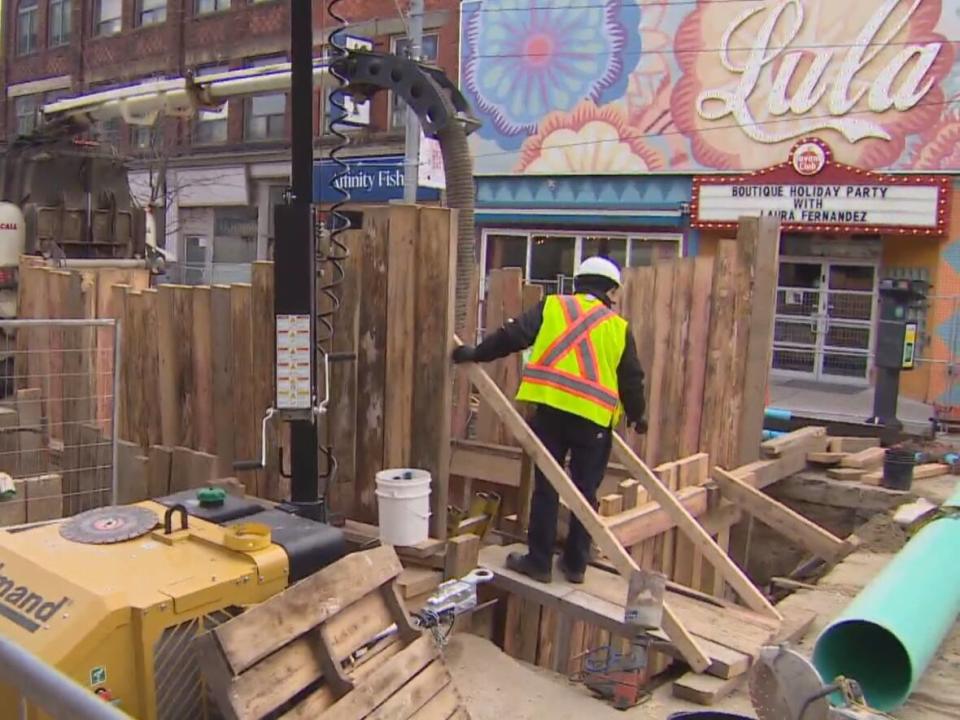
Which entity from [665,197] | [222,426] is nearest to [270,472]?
[222,426]

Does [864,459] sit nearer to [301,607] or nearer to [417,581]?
[417,581]

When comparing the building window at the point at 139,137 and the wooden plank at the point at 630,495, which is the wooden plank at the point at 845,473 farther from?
the building window at the point at 139,137

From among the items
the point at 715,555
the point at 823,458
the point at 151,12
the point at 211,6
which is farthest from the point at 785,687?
the point at 151,12

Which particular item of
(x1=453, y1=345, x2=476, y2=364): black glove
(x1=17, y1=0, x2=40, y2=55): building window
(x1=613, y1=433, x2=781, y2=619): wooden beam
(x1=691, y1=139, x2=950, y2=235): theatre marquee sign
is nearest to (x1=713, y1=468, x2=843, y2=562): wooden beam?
(x1=613, y1=433, x2=781, y2=619): wooden beam

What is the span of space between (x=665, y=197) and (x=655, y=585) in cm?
1394

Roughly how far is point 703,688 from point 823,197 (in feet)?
42.3

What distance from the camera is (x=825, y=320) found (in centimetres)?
1582

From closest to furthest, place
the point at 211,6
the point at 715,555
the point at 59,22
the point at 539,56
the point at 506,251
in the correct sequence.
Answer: the point at 715,555 < the point at 539,56 < the point at 506,251 < the point at 211,6 < the point at 59,22

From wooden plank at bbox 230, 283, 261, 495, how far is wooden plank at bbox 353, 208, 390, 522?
83 cm

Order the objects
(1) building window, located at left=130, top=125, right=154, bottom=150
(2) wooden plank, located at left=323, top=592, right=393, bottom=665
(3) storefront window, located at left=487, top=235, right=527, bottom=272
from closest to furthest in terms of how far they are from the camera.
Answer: (2) wooden plank, located at left=323, top=592, right=393, bottom=665 → (3) storefront window, located at left=487, top=235, right=527, bottom=272 → (1) building window, located at left=130, top=125, right=154, bottom=150

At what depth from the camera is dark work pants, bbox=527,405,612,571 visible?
5.07 metres

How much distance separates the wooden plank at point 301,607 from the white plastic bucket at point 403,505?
1419 mm

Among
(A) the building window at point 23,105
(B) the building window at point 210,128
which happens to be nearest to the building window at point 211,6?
(B) the building window at point 210,128

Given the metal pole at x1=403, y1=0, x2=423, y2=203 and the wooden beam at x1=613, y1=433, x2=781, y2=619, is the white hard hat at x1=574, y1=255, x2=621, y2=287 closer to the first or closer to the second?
the wooden beam at x1=613, y1=433, x2=781, y2=619
